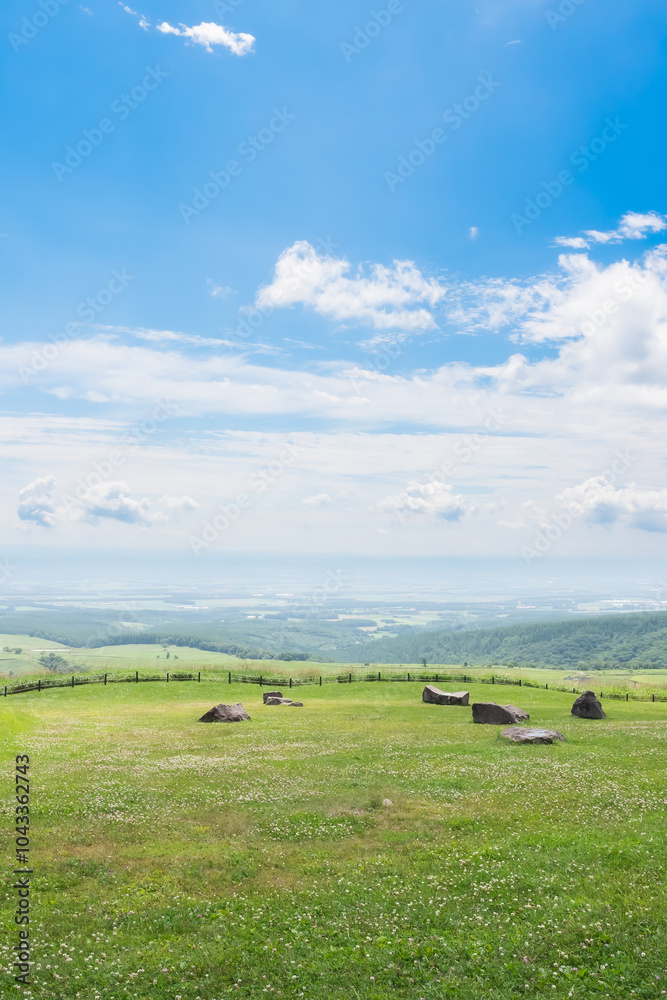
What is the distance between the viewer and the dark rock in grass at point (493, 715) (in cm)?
4650

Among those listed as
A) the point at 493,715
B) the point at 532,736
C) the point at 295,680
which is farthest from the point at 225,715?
the point at 295,680

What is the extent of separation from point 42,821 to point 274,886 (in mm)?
10774

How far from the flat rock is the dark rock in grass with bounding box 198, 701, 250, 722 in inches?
754

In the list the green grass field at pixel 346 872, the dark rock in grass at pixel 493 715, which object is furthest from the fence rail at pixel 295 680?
the green grass field at pixel 346 872

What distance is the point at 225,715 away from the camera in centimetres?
4884

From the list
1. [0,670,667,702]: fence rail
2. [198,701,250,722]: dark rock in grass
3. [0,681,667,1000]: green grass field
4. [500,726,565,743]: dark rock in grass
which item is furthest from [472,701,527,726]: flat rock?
[0,670,667,702]: fence rail

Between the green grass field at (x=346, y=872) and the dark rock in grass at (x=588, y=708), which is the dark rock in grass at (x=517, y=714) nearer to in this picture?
the dark rock in grass at (x=588, y=708)

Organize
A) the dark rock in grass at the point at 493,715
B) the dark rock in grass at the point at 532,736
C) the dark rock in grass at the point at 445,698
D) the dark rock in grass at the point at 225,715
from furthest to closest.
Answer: the dark rock in grass at the point at 445,698 < the dark rock in grass at the point at 225,715 < the dark rock in grass at the point at 493,715 < the dark rock in grass at the point at 532,736

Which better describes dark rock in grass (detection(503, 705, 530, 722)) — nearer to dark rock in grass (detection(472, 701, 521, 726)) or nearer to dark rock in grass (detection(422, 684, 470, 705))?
dark rock in grass (detection(472, 701, 521, 726))

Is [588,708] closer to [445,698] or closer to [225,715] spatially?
[445,698]

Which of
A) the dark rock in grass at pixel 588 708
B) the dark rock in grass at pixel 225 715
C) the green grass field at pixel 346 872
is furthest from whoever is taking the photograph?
the dark rock in grass at pixel 588 708

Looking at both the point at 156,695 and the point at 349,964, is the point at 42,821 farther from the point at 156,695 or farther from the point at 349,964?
the point at 156,695

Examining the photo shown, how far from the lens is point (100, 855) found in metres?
18.9

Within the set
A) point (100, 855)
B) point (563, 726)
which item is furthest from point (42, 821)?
point (563, 726)
